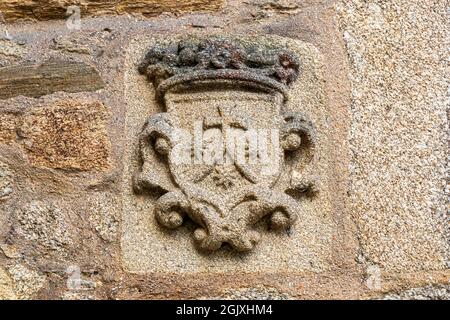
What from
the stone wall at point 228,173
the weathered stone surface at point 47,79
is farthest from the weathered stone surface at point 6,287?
the weathered stone surface at point 47,79

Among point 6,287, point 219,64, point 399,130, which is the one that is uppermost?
point 219,64

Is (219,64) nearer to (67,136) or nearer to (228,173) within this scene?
(228,173)

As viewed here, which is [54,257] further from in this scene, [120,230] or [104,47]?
[104,47]

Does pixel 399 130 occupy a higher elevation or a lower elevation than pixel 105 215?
higher

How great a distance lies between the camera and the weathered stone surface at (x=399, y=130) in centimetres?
183

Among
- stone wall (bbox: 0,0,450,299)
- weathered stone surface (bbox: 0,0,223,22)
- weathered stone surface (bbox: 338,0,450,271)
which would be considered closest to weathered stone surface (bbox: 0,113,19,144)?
stone wall (bbox: 0,0,450,299)

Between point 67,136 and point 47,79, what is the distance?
172 millimetres

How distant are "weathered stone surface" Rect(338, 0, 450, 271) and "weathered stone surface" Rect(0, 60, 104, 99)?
0.65 meters

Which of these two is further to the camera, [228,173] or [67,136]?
[67,136]

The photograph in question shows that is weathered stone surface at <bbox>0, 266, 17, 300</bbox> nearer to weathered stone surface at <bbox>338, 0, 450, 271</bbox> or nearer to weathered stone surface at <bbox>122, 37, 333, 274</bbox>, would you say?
weathered stone surface at <bbox>122, 37, 333, 274</bbox>

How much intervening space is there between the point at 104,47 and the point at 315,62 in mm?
527

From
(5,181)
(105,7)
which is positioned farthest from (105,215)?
(105,7)

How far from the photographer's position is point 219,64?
189 cm

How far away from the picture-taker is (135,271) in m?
1.77
